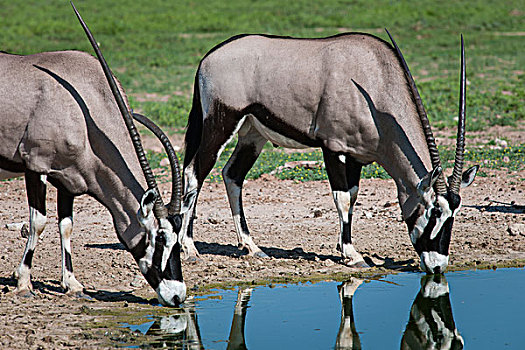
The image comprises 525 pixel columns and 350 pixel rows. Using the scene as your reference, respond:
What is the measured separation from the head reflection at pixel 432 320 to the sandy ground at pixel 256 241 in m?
0.61

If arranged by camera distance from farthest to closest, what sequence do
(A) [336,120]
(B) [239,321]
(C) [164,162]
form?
(C) [164,162]
(A) [336,120]
(B) [239,321]

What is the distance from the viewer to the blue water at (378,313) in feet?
19.5

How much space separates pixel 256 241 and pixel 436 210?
246cm

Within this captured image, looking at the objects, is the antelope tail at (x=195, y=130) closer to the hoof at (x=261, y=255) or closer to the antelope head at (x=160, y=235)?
the hoof at (x=261, y=255)

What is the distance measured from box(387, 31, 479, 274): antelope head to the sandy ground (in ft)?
1.89

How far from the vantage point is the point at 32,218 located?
22.3ft

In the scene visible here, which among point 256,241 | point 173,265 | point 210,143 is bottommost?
point 256,241

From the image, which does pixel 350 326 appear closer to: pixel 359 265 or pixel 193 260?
pixel 359 265

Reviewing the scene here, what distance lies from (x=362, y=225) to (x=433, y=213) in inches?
92.0

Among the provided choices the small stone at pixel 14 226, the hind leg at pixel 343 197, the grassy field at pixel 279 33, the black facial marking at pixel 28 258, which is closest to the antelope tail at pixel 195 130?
the hind leg at pixel 343 197

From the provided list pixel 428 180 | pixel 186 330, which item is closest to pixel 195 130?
pixel 428 180

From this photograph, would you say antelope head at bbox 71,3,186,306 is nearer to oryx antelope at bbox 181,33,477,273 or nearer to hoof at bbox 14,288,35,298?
hoof at bbox 14,288,35,298

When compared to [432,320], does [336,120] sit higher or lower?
higher

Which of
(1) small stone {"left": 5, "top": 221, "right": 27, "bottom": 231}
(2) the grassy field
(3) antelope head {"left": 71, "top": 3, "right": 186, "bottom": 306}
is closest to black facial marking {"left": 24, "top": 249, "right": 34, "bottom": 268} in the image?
(3) antelope head {"left": 71, "top": 3, "right": 186, "bottom": 306}
